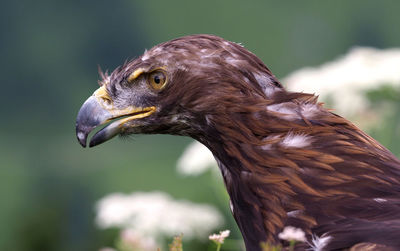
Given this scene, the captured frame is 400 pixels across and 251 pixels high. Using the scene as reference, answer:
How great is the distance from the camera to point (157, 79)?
10.0ft

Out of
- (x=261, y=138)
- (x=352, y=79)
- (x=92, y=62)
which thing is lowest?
(x=261, y=138)

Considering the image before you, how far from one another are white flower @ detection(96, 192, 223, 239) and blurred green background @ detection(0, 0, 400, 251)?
14.8ft

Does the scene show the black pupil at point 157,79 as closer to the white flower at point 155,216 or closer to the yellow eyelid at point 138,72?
the yellow eyelid at point 138,72

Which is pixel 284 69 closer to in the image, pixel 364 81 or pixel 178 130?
pixel 364 81

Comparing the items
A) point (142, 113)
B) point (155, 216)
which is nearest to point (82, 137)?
point (142, 113)

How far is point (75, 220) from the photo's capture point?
11.5 meters

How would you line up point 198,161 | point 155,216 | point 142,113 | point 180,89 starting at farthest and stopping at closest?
point 198,161 < point 155,216 < point 142,113 < point 180,89

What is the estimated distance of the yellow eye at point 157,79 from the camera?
3.04m

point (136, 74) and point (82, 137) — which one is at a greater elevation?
point (136, 74)

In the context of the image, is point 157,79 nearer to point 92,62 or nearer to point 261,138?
point 261,138

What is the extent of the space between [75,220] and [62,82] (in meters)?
9.37

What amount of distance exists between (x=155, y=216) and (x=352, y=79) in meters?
1.94

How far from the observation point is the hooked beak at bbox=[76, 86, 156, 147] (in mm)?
3145

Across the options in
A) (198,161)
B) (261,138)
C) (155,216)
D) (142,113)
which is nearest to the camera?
(261,138)
